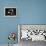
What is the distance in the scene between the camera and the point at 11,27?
3529mm

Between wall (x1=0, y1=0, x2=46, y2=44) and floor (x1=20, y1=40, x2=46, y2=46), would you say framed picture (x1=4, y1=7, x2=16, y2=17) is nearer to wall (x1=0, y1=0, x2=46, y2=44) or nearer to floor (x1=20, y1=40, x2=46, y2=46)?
wall (x1=0, y1=0, x2=46, y2=44)

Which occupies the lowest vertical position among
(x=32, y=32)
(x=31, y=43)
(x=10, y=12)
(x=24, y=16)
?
(x=31, y=43)

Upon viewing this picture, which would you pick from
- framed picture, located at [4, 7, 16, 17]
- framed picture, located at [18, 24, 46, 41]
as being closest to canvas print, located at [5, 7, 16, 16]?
framed picture, located at [4, 7, 16, 17]

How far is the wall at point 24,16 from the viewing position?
352 cm

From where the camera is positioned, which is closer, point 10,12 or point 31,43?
point 31,43

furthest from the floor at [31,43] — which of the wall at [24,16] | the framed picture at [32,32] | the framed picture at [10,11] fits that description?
the framed picture at [10,11]

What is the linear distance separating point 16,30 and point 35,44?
0.63 m

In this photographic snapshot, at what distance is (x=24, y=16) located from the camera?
3529 millimetres

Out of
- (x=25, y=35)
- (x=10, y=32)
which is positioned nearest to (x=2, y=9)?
(x=10, y=32)

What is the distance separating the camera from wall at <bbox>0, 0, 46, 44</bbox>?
352 centimetres

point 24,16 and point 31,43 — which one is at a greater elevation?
point 24,16

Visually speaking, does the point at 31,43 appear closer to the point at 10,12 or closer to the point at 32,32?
the point at 32,32

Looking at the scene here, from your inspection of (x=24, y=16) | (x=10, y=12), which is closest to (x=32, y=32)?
(x=24, y=16)

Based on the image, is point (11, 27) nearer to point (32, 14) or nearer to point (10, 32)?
point (10, 32)
